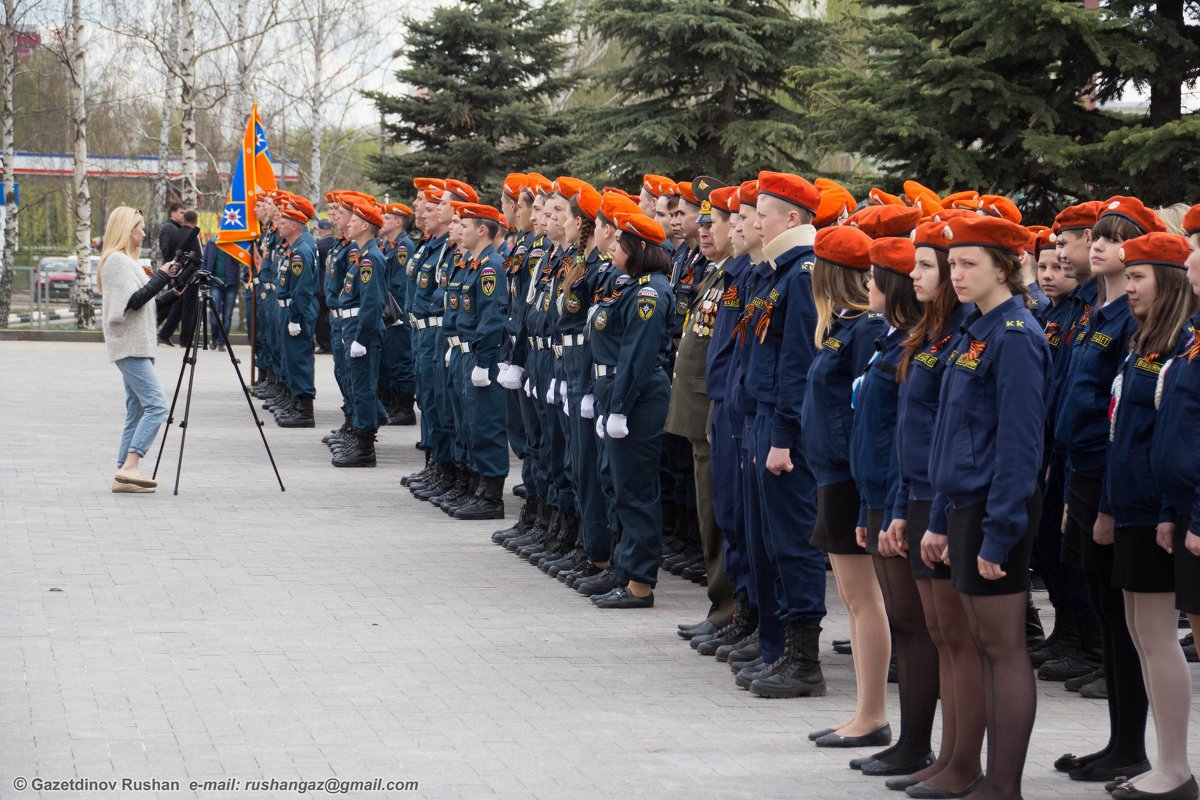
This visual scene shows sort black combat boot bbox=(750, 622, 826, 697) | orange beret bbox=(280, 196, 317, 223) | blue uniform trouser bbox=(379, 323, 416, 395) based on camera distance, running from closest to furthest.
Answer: black combat boot bbox=(750, 622, 826, 697) → blue uniform trouser bbox=(379, 323, 416, 395) → orange beret bbox=(280, 196, 317, 223)

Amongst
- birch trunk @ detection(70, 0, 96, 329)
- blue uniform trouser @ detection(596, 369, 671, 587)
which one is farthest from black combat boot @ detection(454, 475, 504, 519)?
birch trunk @ detection(70, 0, 96, 329)

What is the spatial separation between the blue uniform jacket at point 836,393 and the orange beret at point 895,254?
572mm

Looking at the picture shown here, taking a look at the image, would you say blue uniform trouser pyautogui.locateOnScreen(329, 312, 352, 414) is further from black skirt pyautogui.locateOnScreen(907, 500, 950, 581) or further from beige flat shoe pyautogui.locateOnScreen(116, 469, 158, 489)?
black skirt pyautogui.locateOnScreen(907, 500, 950, 581)

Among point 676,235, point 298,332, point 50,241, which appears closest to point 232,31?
point 50,241

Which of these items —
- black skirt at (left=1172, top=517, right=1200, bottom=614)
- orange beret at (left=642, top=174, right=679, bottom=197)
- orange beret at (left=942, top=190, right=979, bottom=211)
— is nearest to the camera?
black skirt at (left=1172, top=517, right=1200, bottom=614)

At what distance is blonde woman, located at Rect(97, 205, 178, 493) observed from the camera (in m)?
11.6

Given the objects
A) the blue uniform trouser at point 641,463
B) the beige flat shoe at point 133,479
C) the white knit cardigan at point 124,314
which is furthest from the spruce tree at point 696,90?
the blue uniform trouser at point 641,463

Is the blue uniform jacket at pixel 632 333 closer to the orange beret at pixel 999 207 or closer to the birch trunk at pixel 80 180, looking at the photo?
the orange beret at pixel 999 207

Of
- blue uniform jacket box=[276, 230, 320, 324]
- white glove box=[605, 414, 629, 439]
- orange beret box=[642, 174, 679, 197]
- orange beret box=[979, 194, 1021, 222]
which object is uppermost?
orange beret box=[642, 174, 679, 197]

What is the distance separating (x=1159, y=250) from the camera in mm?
5445

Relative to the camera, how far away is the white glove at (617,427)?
8102mm

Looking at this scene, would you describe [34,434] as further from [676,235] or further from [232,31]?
[232,31]

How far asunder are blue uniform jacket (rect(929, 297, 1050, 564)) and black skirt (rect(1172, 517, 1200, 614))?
72 centimetres

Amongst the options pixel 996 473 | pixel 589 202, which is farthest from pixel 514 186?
pixel 996 473
